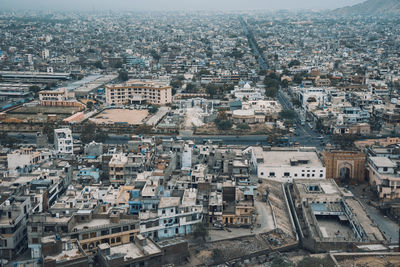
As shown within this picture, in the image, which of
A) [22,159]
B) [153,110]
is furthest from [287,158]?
[153,110]

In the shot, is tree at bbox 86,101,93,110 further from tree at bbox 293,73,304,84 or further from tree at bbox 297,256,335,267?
→ tree at bbox 297,256,335,267

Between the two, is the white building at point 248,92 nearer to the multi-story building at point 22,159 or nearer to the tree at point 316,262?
the multi-story building at point 22,159

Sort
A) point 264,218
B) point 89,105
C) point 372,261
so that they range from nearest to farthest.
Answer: point 372,261 → point 264,218 → point 89,105

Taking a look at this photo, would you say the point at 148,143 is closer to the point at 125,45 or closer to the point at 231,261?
the point at 231,261

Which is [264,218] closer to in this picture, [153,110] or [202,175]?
[202,175]

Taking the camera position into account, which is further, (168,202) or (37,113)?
(37,113)

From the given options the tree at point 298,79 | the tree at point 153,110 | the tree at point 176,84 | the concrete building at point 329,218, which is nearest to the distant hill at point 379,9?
the tree at point 298,79

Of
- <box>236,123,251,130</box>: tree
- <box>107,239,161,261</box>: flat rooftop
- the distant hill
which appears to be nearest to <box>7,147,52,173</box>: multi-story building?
<box>107,239,161,261</box>: flat rooftop
